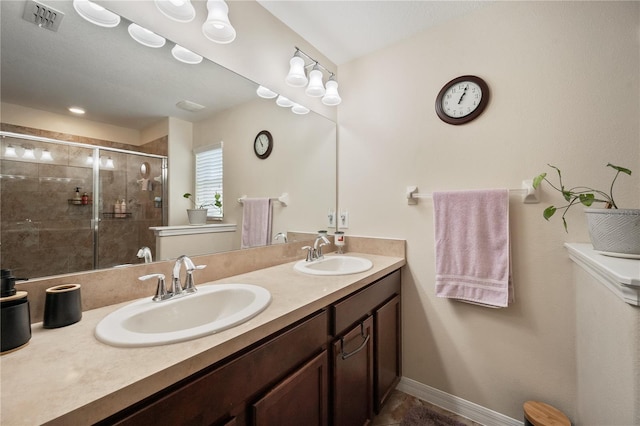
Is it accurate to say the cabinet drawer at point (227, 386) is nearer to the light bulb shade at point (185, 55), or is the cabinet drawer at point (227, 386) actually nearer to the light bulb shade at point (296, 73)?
the light bulb shade at point (185, 55)

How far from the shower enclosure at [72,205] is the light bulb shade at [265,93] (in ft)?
2.21

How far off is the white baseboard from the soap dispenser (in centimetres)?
184

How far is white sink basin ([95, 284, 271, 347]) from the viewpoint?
0.64 meters

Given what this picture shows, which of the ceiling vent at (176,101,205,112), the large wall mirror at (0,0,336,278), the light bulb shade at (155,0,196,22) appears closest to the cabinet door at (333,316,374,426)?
the large wall mirror at (0,0,336,278)

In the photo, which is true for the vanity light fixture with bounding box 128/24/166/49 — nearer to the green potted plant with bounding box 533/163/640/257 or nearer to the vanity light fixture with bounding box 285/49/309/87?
the vanity light fixture with bounding box 285/49/309/87

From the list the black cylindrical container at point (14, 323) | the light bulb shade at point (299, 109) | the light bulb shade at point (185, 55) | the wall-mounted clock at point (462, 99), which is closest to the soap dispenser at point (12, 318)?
the black cylindrical container at point (14, 323)

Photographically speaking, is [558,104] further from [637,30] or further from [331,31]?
[331,31]

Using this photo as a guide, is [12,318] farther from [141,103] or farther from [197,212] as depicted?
[141,103]

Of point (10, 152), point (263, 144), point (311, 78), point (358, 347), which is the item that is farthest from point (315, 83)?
point (358, 347)

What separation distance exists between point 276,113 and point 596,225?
1.61 m

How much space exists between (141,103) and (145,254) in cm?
60

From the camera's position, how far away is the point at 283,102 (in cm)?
161

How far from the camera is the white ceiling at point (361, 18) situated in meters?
1.41

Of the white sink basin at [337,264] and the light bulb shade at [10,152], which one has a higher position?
the light bulb shade at [10,152]
